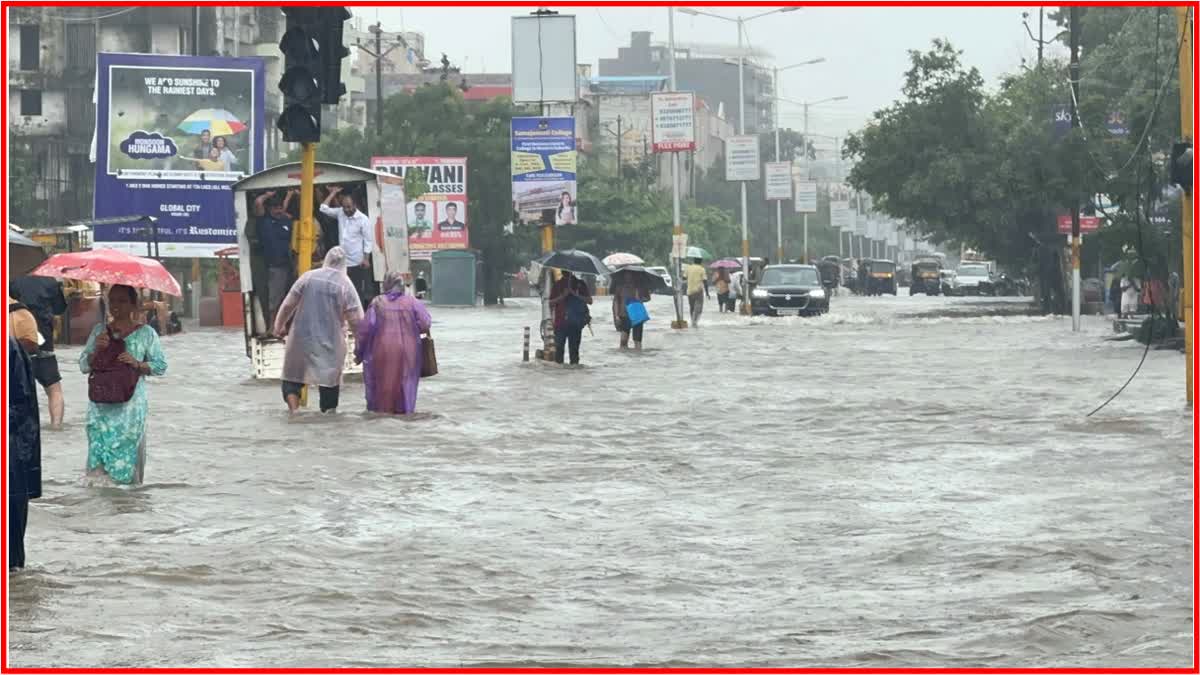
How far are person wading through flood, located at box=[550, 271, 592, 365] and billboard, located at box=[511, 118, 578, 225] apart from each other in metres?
2.13

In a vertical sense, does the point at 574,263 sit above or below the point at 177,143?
below

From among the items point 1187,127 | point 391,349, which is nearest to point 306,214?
point 391,349

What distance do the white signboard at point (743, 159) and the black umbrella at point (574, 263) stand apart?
32.9 m

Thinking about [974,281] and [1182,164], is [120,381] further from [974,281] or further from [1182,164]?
[974,281]

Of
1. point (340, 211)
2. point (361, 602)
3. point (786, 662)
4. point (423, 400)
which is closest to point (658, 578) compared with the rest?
point (361, 602)

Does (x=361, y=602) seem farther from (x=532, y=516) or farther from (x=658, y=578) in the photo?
(x=532, y=516)

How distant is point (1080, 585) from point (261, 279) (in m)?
19.2

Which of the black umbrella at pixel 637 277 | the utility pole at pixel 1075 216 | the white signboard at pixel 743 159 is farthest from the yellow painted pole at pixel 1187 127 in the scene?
the white signboard at pixel 743 159

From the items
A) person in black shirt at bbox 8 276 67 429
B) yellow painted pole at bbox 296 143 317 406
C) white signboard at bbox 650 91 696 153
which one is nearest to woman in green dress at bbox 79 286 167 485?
person in black shirt at bbox 8 276 67 429

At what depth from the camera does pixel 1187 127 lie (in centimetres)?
2270

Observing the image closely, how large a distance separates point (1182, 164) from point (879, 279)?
280 feet

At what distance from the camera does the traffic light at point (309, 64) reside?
19.7m

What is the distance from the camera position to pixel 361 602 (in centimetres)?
1030

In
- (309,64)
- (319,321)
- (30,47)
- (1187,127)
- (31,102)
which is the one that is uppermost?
(30,47)
